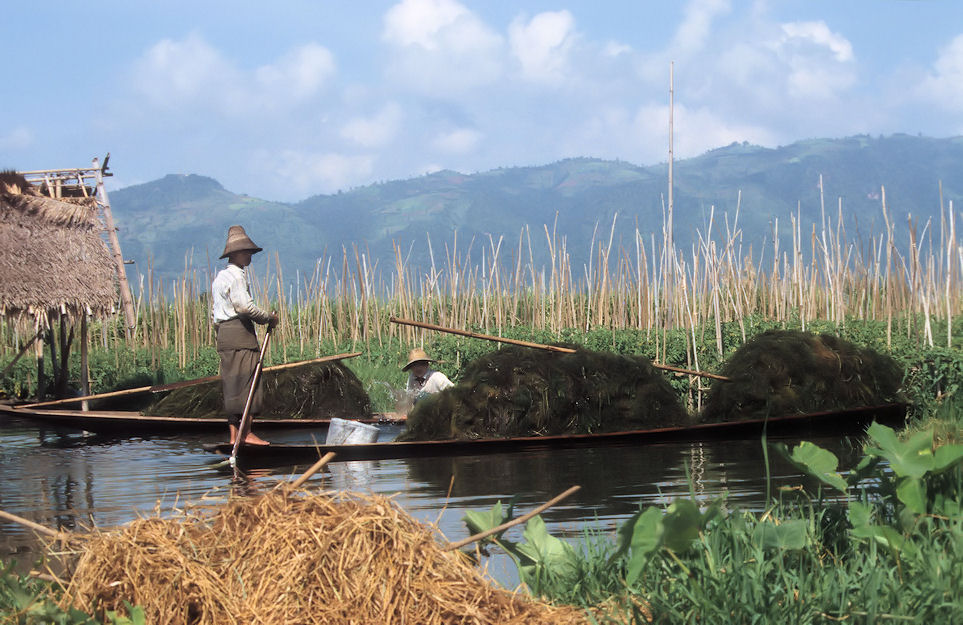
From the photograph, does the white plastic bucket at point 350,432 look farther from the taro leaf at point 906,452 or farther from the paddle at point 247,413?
the taro leaf at point 906,452

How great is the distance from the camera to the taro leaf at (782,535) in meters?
3.23

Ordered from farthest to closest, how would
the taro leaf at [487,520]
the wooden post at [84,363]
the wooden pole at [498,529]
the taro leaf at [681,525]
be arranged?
the wooden post at [84,363], the taro leaf at [487,520], the taro leaf at [681,525], the wooden pole at [498,529]

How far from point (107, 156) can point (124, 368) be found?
11.9ft

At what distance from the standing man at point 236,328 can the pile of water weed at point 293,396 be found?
9.41 feet

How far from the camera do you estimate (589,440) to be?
811 centimetres

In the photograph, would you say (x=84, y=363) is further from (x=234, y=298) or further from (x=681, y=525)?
(x=681, y=525)

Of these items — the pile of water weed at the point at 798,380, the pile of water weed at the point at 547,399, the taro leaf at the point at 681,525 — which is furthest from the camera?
the pile of water weed at the point at 798,380

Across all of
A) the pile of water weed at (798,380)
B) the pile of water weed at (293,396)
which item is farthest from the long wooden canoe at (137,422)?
the pile of water weed at (798,380)

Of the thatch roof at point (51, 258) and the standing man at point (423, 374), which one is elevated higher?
the thatch roof at point (51, 258)

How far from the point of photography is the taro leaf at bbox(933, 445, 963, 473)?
348 centimetres

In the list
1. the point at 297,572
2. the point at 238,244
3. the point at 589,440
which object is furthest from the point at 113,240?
the point at 297,572

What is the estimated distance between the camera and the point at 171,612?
291cm

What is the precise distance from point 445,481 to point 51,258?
7.71 meters

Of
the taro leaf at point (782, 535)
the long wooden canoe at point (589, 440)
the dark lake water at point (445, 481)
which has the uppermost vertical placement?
the taro leaf at point (782, 535)
